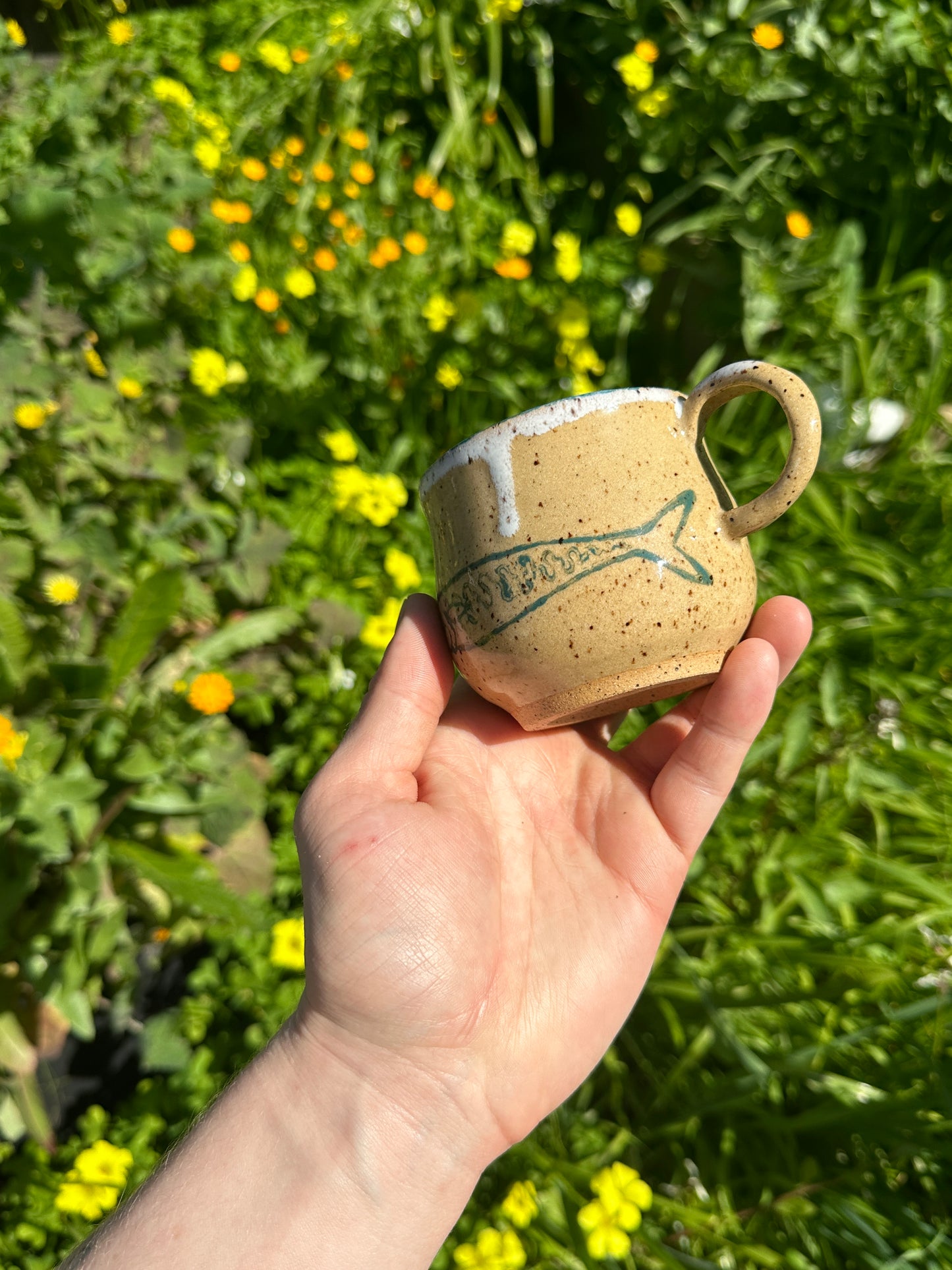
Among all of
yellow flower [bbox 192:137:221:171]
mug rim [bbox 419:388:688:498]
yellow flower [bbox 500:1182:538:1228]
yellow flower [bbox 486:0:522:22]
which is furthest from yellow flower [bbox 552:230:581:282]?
yellow flower [bbox 500:1182:538:1228]

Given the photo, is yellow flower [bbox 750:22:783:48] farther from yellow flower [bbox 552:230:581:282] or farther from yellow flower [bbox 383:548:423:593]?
yellow flower [bbox 383:548:423:593]

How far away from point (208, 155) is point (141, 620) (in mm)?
1613

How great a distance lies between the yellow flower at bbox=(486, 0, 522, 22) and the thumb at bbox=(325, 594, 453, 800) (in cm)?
244

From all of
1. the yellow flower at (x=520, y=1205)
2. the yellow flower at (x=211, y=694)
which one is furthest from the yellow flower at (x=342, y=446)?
the yellow flower at (x=520, y=1205)

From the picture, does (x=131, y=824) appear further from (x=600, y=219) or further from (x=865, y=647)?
(x=600, y=219)

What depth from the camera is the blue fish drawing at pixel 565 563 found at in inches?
45.0

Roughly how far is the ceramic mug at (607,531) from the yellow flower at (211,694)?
78 cm

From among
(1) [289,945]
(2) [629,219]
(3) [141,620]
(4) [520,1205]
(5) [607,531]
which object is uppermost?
(5) [607,531]

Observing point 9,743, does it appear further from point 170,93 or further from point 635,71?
point 635,71

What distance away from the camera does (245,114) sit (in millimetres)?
3164

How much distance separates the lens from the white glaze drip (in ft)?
3.76

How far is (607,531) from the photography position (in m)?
1.14

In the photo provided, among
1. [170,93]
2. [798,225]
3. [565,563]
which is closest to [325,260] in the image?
[170,93]

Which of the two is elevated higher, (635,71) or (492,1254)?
(635,71)
